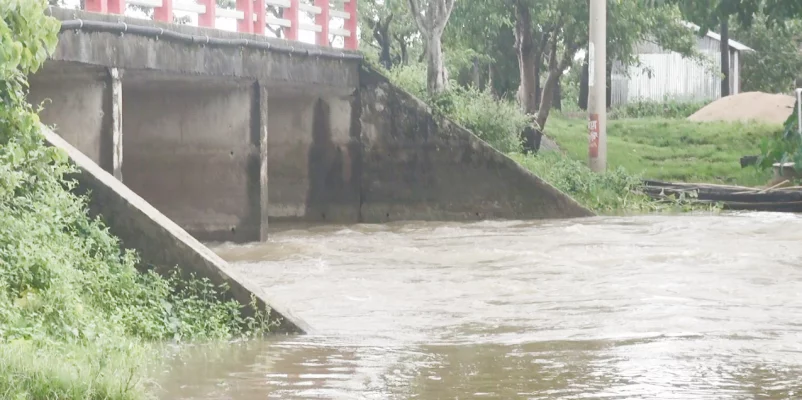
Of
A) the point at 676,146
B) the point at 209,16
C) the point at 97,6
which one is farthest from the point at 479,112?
the point at 676,146

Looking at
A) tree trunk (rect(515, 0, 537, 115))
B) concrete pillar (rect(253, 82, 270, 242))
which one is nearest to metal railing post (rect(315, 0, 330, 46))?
concrete pillar (rect(253, 82, 270, 242))

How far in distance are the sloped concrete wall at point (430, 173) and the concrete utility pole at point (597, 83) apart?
129 inches

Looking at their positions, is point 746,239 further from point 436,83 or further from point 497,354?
point 497,354

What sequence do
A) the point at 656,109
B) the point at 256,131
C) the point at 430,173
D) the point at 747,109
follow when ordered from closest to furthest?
the point at 256,131 < the point at 430,173 < the point at 747,109 < the point at 656,109

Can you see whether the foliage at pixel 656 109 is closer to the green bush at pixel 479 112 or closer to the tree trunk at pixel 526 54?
the tree trunk at pixel 526 54

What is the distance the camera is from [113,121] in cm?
1556

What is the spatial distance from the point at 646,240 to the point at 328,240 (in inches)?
185

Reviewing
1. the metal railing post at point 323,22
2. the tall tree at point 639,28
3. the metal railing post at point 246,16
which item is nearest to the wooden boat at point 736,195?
the tall tree at point 639,28

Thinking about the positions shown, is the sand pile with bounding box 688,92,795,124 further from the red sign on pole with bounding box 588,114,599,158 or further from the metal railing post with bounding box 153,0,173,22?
the metal railing post with bounding box 153,0,173,22

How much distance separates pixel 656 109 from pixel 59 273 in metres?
36.3

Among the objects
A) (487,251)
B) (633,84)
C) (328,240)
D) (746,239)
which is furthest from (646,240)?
(633,84)

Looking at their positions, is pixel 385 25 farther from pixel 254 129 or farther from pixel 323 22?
pixel 254 129

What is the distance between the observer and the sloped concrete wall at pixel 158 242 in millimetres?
9320

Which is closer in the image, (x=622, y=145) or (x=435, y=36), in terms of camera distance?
(x=435, y=36)
